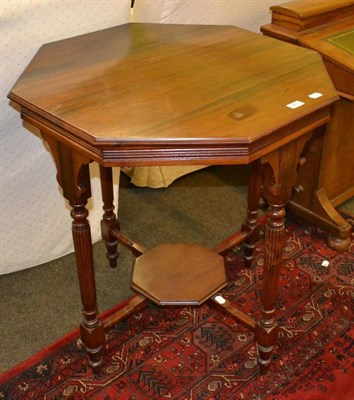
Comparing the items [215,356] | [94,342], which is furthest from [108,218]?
[215,356]

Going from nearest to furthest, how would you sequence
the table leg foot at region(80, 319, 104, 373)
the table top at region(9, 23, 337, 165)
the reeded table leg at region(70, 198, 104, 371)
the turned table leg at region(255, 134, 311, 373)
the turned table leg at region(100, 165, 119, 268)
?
the table top at region(9, 23, 337, 165)
the turned table leg at region(255, 134, 311, 373)
the reeded table leg at region(70, 198, 104, 371)
the table leg foot at region(80, 319, 104, 373)
the turned table leg at region(100, 165, 119, 268)

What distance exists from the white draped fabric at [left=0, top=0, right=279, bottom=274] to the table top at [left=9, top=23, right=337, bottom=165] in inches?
4.5

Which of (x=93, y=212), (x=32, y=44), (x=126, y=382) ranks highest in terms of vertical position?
(x=32, y=44)

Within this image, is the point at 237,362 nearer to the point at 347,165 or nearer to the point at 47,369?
the point at 47,369

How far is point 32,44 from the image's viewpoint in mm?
1814

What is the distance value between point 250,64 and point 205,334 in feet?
2.98

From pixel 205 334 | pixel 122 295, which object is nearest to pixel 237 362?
pixel 205 334

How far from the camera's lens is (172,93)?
1430 mm

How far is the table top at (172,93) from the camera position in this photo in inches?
49.7

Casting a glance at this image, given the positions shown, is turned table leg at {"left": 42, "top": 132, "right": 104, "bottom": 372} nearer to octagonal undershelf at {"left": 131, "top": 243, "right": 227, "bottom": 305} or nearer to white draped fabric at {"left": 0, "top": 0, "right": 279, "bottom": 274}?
octagonal undershelf at {"left": 131, "top": 243, "right": 227, "bottom": 305}

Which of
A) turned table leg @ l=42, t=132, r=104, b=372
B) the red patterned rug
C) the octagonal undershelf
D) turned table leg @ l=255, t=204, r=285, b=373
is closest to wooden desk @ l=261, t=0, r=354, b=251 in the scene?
the red patterned rug

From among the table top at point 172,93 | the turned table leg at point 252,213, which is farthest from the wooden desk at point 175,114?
the turned table leg at point 252,213

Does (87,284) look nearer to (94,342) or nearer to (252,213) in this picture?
(94,342)

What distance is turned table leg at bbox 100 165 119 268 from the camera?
198 cm
